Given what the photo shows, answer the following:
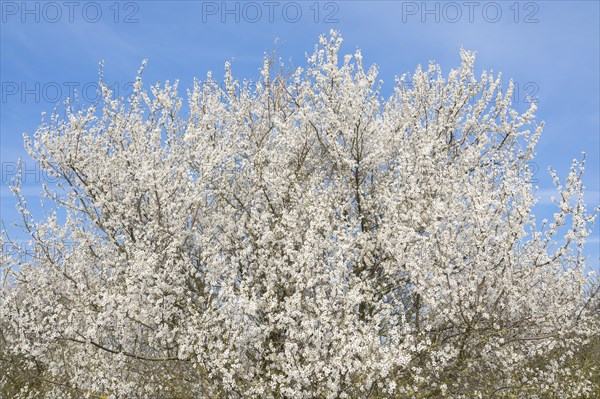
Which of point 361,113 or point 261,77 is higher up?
point 261,77

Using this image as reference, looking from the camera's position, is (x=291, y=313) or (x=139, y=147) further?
(x=139, y=147)

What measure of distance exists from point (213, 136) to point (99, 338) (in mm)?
5283

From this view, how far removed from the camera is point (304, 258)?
9.24 meters

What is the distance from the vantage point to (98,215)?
40.3ft

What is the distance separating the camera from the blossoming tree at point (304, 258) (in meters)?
9.07

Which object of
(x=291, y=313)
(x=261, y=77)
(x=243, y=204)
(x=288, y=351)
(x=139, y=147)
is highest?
(x=261, y=77)

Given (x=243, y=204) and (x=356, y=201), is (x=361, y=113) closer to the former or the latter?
(x=356, y=201)

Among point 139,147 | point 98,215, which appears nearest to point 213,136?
point 139,147

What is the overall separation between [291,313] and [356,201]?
421cm

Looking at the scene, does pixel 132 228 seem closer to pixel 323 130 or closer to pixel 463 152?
pixel 323 130

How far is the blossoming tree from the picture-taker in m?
9.07

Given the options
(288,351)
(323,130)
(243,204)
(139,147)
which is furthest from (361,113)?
(288,351)

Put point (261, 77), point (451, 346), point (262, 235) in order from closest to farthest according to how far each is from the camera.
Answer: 1. point (451, 346)
2. point (262, 235)
3. point (261, 77)

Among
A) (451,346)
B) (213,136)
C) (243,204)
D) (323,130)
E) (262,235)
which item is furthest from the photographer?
(213,136)
